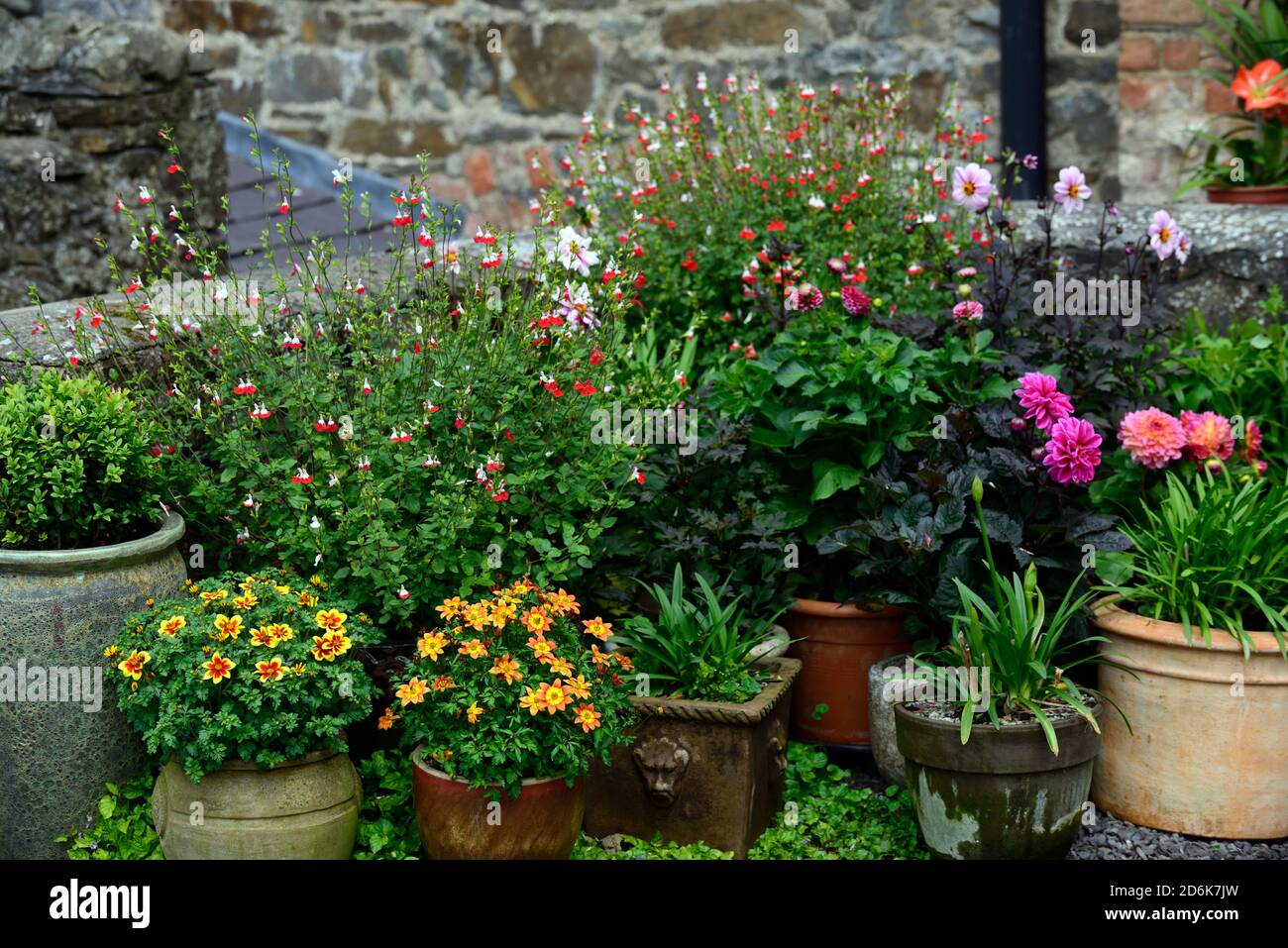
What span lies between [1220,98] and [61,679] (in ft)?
18.1

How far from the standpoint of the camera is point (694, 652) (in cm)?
348

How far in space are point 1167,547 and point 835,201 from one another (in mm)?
1778

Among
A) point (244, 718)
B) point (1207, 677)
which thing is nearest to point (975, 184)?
point (1207, 677)

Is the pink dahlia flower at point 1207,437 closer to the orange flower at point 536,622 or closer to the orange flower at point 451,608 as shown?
the orange flower at point 536,622

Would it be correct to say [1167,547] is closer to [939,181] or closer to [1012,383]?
[1012,383]

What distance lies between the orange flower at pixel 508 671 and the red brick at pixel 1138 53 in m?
4.83

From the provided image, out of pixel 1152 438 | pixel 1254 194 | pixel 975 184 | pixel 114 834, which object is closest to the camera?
pixel 114 834

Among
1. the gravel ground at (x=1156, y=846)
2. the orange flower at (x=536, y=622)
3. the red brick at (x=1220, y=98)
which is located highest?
the red brick at (x=1220, y=98)

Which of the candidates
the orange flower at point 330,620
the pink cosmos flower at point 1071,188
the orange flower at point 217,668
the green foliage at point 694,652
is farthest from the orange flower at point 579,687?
the pink cosmos flower at point 1071,188

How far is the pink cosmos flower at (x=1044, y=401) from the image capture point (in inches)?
139

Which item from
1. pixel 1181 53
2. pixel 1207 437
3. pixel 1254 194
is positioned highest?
pixel 1181 53

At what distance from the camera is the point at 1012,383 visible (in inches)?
151

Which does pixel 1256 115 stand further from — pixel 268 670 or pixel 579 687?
pixel 268 670
